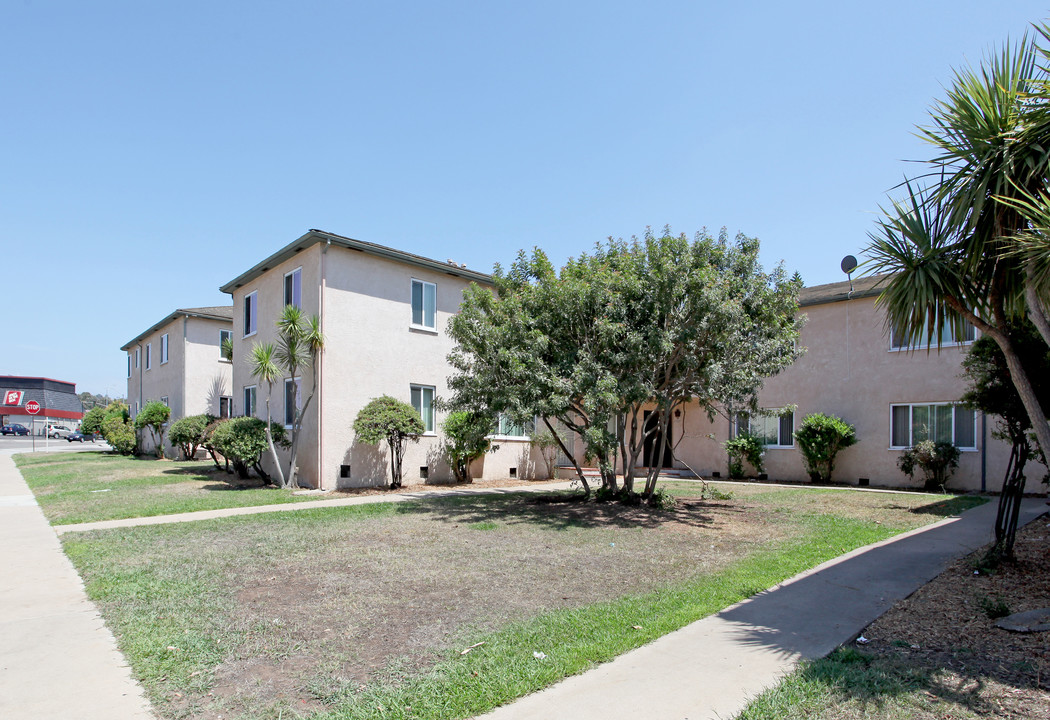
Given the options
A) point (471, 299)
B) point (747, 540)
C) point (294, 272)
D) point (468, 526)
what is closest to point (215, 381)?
point (294, 272)

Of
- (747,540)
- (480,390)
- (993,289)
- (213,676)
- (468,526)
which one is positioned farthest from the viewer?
(480,390)

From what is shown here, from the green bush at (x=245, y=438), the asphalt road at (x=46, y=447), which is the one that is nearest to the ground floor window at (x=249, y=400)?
the green bush at (x=245, y=438)

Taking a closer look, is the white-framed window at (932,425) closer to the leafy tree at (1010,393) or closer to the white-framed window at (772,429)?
the white-framed window at (772,429)

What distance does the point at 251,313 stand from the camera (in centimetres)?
2033

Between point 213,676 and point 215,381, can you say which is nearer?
point 213,676

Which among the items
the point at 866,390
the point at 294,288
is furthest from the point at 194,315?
the point at 866,390

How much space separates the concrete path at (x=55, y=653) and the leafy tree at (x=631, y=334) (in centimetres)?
650

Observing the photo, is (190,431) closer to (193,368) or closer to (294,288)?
(294,288)

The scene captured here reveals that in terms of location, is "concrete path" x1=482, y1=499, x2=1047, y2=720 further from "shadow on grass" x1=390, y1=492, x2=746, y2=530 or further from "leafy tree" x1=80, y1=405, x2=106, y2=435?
"leafy tree" x1=80, y1=405, x2=106, y2=435

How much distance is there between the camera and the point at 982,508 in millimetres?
12578

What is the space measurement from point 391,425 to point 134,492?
624cm

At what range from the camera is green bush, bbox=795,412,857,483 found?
18188 millimetres

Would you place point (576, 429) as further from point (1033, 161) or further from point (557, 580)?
point (1033, 161)

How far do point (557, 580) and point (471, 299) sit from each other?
22.5ft
